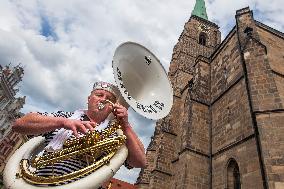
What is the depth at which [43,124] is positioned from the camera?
6.95 feet

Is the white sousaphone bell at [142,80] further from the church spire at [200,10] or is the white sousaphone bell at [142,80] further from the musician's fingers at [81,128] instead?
the church spire at [200,10]

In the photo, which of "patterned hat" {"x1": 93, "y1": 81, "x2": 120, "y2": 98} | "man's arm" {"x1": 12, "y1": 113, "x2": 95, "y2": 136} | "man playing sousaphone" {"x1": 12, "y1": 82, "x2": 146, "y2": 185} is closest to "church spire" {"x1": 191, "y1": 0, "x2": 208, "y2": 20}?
"patterned hat" {"x1": 93, "y1": 81, "x2": 120, "y2": 98}

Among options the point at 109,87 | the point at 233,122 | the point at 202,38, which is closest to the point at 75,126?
the point at 109,87

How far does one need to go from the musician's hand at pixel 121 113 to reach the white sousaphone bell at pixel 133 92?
18cm

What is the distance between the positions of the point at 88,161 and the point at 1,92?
4184 cm

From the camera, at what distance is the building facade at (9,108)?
33.0 meters

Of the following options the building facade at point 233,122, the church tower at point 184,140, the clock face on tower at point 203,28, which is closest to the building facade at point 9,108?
the church tower at point 184,140

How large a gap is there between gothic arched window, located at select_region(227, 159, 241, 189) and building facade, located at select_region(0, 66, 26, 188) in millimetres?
27201

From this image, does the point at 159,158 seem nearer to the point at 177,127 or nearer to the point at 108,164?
the point at 177,127

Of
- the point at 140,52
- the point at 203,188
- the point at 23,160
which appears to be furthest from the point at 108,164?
the point at 203,188

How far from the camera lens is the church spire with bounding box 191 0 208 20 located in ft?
110

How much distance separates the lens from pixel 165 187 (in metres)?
13.0

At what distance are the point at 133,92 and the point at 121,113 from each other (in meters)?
0.50

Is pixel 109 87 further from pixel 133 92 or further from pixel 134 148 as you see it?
pixel 134 148
